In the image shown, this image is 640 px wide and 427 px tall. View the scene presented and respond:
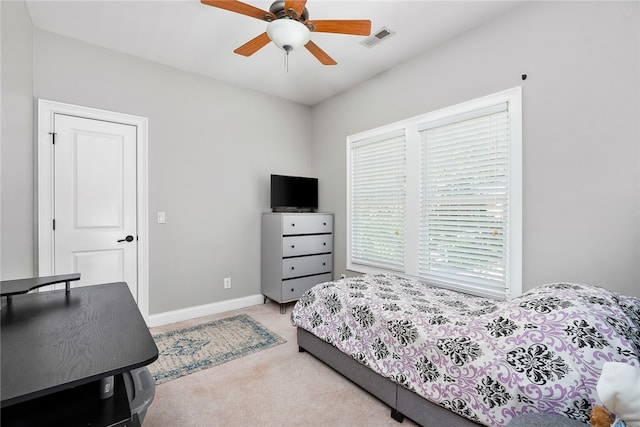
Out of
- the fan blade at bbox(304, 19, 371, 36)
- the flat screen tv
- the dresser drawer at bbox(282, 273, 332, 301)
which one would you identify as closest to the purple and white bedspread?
the dresser drawer at bbox(282, 273, 332, 301)

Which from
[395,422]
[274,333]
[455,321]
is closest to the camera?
[455,321]

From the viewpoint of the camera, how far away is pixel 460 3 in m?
2.23

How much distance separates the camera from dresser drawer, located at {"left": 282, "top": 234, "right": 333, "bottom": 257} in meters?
3.51

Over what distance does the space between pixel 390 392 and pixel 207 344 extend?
67.7 inches

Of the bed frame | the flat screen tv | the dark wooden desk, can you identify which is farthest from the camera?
the flat screen tv

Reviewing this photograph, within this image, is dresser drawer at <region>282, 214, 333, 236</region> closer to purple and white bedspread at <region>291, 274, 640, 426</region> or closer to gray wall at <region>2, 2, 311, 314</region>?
gray wall at <region>2, 2, 311, 314</region>

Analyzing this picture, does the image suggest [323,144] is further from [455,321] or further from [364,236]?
[455,321]

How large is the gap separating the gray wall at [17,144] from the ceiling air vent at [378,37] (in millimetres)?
2555

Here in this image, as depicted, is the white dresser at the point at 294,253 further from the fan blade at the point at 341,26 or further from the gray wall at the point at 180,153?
the fan blade at the point at 341,26

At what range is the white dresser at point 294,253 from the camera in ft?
11.4

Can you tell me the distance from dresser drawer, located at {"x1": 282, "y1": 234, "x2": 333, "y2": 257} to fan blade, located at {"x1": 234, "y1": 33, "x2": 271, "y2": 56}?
198 centimetres

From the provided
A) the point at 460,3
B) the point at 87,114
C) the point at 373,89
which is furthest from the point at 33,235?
the point at 460,3

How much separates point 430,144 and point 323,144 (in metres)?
1.70

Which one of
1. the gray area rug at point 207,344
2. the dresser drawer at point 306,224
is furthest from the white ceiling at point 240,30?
the gray area rug at point 207,344
